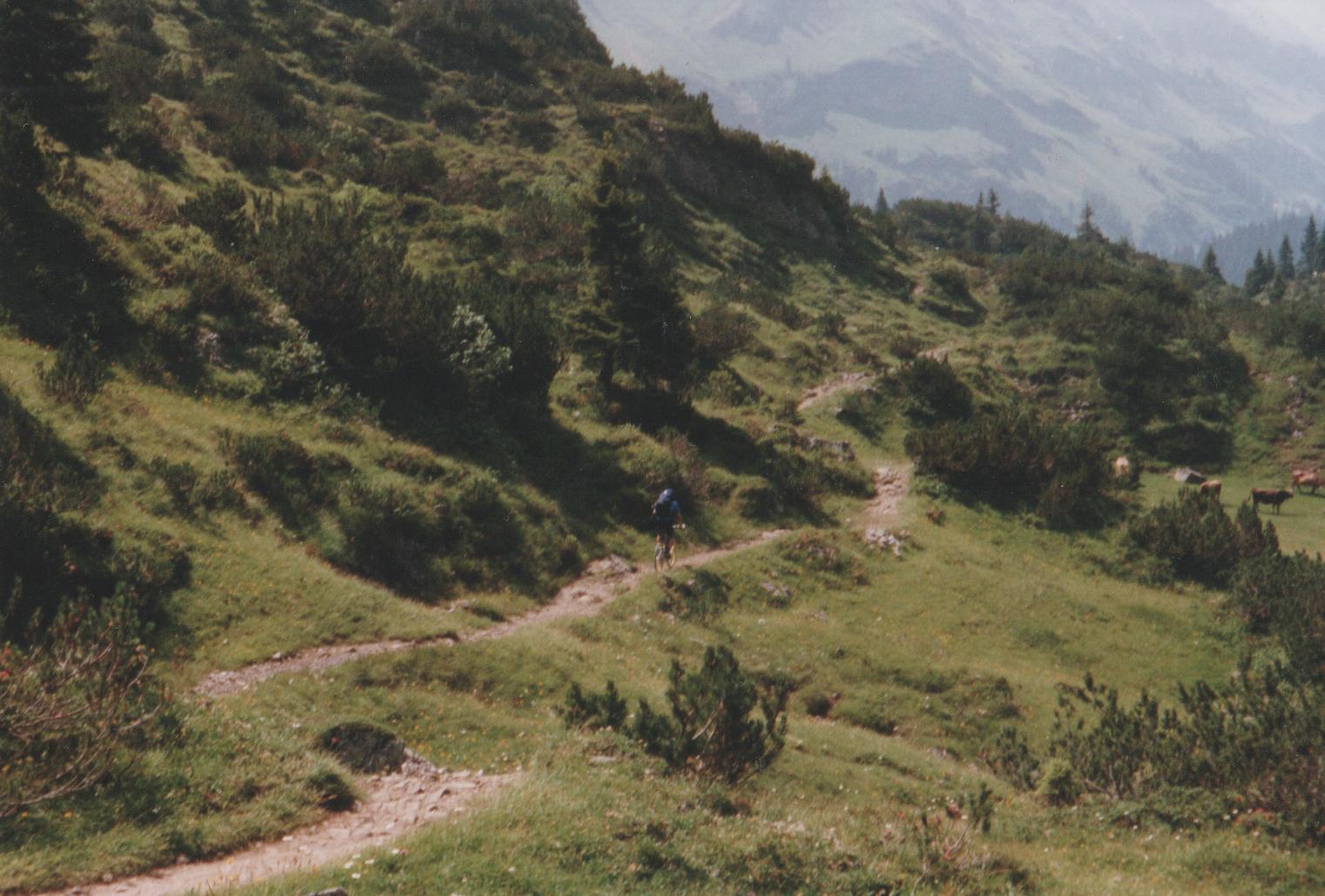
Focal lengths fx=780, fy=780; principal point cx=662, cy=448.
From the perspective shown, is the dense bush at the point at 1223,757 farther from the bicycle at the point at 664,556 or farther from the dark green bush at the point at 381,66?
the dark green bush at the point at 381,66

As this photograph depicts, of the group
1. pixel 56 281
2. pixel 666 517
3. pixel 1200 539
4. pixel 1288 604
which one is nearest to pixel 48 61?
pixel 56 281

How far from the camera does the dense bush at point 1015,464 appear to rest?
2756cm

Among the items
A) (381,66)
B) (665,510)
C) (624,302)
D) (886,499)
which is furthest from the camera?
(381,66)

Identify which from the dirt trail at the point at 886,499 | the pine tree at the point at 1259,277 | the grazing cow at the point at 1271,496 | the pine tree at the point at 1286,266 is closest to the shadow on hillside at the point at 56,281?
the dirt trail at the point at 886,499

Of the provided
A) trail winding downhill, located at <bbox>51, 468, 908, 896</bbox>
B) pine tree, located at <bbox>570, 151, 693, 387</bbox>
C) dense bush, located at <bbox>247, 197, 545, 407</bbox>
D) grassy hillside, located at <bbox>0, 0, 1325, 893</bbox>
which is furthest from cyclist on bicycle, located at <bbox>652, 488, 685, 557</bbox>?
pine tree, located at <bbox>570, 151, 693, 387</bbox>

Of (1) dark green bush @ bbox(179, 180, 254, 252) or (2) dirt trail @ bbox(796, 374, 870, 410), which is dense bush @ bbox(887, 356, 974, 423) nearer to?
(2) dirt trail @ bbox(796, 374, 870, 410)

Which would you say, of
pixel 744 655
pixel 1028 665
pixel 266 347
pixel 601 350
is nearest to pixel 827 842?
pixel 744 655

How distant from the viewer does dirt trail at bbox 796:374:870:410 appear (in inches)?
1313

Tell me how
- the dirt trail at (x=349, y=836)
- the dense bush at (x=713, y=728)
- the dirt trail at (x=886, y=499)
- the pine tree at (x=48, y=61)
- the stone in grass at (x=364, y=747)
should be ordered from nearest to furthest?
the dirt trail at (x=349, y=836)
the stone in grass at (x=364, y=747)
the dense bush at (x=713, y=728)
the pine tree at (x=48, y=61)
the dirt trail at (x=886, y=499)

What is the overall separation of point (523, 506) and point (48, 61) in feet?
57.4

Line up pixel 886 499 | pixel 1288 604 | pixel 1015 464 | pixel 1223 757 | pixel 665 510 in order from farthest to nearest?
pixel 1015 464, pixel 886 499, pixel 665 510, pixel 1288 604, pixel 1223 757

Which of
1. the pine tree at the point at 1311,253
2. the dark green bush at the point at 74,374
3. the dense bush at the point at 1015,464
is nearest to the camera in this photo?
the dark green bush at the point at 74,374

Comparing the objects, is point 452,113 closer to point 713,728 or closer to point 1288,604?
point 713,728

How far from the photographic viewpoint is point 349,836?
787 cm
